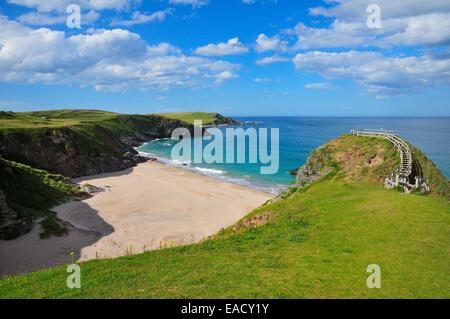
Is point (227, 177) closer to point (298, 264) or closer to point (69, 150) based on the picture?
point (69, 150)

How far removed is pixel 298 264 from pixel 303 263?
27cm

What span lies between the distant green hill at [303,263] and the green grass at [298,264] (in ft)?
0.14

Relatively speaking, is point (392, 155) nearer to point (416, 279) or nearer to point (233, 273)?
point (416, 279)

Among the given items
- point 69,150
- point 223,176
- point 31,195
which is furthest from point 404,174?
point 69,150

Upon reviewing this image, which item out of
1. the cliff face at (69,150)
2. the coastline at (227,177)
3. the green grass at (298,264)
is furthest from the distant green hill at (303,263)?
the cliff face at (69,150)

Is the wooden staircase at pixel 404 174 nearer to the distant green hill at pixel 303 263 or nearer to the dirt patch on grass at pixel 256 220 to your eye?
the distant green hill at pixel 303 263

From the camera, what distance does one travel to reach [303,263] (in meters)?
16.2

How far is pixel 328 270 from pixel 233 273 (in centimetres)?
422

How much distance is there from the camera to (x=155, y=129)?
17712cm

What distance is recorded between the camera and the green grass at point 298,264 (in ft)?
44.5

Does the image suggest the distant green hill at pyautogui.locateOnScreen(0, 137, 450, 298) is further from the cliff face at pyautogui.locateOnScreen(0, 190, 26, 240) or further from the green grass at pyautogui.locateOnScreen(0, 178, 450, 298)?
the cliff face at pyautogui.locateOnScreen(0, 190, 26, 240)

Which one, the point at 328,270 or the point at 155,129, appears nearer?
the point at 328,270

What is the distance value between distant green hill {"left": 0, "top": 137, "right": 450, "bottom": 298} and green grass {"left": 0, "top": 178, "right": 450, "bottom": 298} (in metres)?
0.04
